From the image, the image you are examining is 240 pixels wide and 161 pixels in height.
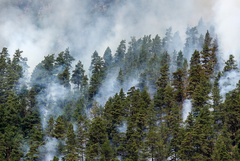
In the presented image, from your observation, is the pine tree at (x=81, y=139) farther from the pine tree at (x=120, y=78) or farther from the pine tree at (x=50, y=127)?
the pine tree at (x=120, y=78)

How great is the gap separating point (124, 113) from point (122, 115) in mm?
553

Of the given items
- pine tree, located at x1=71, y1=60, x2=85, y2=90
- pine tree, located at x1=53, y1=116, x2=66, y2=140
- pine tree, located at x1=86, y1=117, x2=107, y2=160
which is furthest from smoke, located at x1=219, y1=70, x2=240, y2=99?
pine tree, located at x1=71, y1=60, x2=85, y2=90

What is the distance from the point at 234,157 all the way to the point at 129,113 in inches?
905

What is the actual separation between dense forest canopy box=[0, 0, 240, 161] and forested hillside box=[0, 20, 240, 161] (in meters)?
0.16

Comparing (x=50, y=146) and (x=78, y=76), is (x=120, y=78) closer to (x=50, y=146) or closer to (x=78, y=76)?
(x=78, y=76)

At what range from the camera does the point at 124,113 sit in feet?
213

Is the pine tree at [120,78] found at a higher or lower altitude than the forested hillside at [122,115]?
higher

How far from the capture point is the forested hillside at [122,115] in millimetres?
54250

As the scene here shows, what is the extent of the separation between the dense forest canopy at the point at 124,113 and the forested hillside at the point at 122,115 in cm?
16

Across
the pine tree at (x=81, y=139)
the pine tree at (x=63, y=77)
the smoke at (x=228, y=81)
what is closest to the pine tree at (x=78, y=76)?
the pine tree at (x=63, y=77)

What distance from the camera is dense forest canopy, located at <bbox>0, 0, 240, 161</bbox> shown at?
2138 inches

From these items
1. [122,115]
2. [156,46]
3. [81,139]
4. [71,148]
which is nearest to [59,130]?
[81,139]

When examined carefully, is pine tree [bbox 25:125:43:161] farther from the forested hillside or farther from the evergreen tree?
the evergreen tree

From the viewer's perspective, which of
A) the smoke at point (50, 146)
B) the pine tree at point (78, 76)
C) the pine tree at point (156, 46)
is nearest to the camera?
the smoke at point (50, 146)
